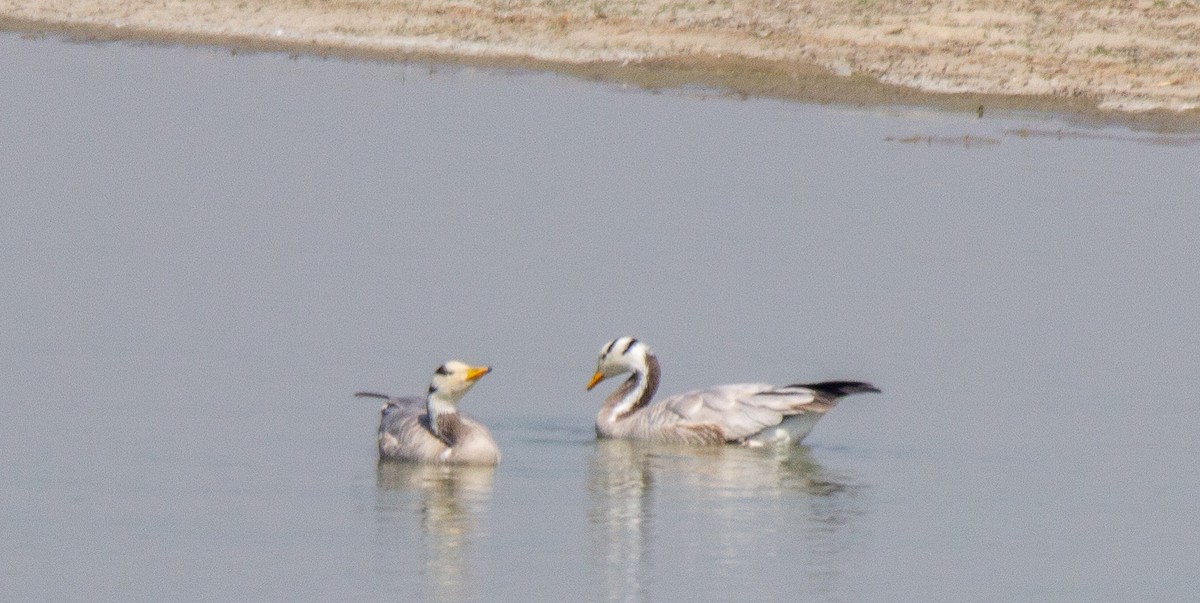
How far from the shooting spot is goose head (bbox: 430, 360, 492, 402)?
12.6 meters

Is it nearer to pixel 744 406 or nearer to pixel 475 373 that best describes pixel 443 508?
pixel 475 373

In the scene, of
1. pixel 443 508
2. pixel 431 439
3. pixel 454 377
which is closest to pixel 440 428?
pixel 431 439

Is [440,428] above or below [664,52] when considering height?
below

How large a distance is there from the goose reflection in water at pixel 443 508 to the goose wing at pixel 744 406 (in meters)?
1.62

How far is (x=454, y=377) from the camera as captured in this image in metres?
12.7

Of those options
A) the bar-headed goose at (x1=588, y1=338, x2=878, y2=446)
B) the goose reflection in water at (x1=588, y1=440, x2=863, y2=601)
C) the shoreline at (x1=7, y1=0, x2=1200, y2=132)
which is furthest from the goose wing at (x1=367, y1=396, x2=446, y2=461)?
the shoreline at (x1=7, y1=0, x2=1200, y2=132)

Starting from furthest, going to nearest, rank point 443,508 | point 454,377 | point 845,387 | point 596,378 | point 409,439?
1. point 596,378
2. point 845,387
3. point 454,377
4. point 409,439
5. point 443,508

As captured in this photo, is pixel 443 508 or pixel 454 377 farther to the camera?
pixel 454 377

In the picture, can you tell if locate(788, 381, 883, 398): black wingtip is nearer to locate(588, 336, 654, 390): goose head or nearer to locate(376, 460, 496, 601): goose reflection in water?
locate(588, 336, 654, 390): goose head

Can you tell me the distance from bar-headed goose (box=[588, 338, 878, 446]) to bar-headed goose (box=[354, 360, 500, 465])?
45.3 inches

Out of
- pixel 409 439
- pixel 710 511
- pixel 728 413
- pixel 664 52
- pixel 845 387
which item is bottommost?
pixel 710 511

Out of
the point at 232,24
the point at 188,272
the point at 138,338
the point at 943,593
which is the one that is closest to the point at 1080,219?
the point at 188,272

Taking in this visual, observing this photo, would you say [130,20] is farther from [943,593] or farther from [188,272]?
[943,593]

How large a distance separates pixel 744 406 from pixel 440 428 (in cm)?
181
